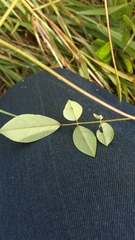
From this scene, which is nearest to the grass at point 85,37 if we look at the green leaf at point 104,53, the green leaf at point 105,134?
the green leaf at point 104,53

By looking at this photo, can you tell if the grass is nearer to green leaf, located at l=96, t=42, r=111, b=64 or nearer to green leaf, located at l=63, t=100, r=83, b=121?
green leaf, located at l=96, t=42, r=111, b=64

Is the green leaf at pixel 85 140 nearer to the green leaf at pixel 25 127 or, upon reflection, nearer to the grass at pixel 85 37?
the green leaf at pixel 25 127

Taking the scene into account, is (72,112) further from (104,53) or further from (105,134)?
Answer: (104,53)

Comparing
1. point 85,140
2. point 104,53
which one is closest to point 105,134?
point 85,140

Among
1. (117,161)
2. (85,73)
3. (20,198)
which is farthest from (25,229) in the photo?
(85,73)

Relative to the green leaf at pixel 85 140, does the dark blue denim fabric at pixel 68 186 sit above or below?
below

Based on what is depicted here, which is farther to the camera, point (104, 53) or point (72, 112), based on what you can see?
point (104, 53)
